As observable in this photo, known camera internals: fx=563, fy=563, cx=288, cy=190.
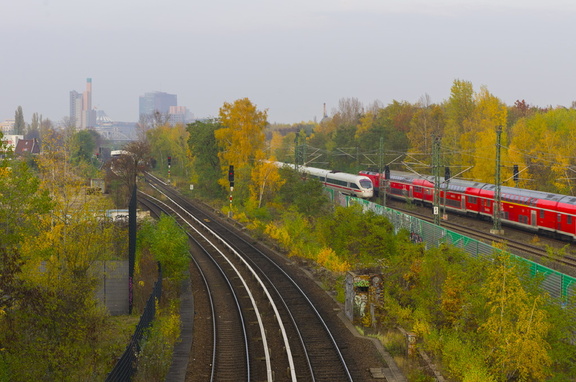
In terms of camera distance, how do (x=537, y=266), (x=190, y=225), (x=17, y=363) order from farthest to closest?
1. (x=190, y=225)
2. (x=537, y=266)
3. (x=17, y=363)

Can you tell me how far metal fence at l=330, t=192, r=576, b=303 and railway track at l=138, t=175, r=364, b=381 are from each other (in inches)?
290

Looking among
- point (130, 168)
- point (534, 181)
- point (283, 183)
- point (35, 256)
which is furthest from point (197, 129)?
point (35, 256)

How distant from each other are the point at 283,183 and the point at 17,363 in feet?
143

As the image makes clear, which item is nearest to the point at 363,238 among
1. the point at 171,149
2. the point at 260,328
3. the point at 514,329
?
the point at 260,328

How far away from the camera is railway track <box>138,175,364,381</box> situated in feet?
60.7

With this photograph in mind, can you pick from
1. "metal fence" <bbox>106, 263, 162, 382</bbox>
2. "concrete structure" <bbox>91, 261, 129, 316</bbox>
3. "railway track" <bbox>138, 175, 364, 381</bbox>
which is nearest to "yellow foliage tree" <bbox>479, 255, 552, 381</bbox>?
"railway track" <bbox>138, 175, 364, 381</bbox>

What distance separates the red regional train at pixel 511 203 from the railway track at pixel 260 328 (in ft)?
57.6

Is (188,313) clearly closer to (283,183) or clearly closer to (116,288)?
A: (116,288)

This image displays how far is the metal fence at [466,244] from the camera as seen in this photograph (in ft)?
65.4

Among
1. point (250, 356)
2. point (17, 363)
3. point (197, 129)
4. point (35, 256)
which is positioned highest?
point (197, 129)

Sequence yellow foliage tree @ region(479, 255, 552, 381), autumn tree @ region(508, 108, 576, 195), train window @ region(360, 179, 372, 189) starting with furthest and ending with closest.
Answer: train window @ region(360, 179, 372, 189)
autumn tree @ region(508, 108, 576, 195)
yellow foliage tree @ region(479, 255, 552, 381)

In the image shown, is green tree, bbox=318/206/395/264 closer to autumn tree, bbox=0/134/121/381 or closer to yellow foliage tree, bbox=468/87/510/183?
autumn tree, bbox=0/134/121/381

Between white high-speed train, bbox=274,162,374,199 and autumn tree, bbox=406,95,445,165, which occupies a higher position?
autumn tree, bbox=406,95,445,165

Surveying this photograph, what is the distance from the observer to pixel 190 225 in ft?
170
